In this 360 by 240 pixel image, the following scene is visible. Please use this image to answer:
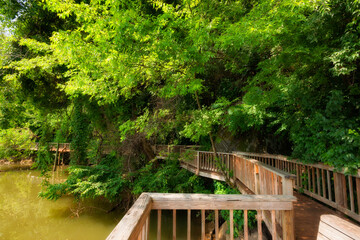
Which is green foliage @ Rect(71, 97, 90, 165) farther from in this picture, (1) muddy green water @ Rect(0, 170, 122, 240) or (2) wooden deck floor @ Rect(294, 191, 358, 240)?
(2) wooden deck floor @ Rect(294, 191, 358, 240)

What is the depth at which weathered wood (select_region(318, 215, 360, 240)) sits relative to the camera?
2.89 ft

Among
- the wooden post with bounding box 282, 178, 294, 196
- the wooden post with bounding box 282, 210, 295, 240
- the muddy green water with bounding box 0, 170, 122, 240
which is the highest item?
the wooden post with bounding box 282, 178, 294, 196

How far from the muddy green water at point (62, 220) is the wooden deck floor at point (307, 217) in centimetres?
481

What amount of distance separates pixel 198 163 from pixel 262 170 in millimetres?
4732

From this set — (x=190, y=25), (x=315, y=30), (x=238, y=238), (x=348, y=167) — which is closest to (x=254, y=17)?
(x=190, y=25)

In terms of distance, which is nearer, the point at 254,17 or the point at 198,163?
the point at 254,17

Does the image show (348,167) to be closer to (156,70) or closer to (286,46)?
(286,46)

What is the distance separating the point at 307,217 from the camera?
11.3ft

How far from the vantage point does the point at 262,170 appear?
3.68m

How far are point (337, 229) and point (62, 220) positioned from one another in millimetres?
11593

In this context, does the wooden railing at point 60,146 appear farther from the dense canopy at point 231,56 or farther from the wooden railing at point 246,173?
the wooden railing at point 246,173

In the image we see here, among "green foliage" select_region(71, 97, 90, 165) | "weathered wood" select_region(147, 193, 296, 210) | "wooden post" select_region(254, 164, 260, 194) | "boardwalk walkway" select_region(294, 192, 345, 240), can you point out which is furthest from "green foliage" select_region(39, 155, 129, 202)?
"weathered wood" select_region(147, 193, 296, 210)

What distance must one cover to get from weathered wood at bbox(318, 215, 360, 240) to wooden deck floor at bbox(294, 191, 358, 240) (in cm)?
223

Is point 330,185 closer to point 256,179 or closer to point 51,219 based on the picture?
point 256,179
